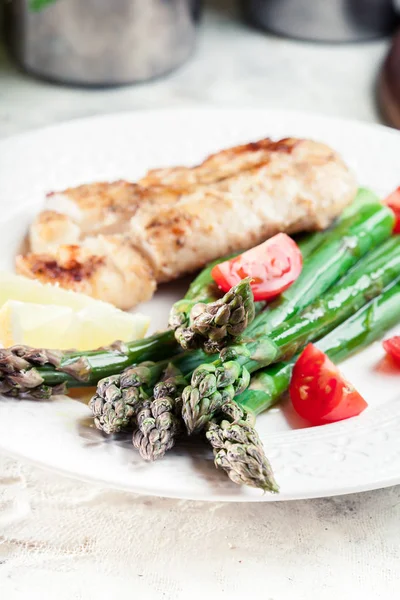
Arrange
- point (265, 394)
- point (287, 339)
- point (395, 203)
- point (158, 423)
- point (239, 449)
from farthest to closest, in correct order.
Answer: point (395, 203), point (287, 339), point (265, 394), point (158, 423), point (239, 449)

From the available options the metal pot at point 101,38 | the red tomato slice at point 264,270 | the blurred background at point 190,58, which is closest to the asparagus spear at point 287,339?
the red tomato slice at point 264,270

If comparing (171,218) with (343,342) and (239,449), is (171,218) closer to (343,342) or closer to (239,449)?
(343,342)

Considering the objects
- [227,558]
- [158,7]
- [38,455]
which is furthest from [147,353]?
[158,7]

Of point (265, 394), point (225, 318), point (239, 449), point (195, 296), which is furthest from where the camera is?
point (195, 296)

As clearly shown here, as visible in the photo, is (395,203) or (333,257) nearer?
(333,257)

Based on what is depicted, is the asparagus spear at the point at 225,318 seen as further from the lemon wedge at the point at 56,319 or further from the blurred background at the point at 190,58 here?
the blurred background at the point at 190,58

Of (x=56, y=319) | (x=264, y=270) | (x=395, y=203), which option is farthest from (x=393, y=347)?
(x=56, y=319)
